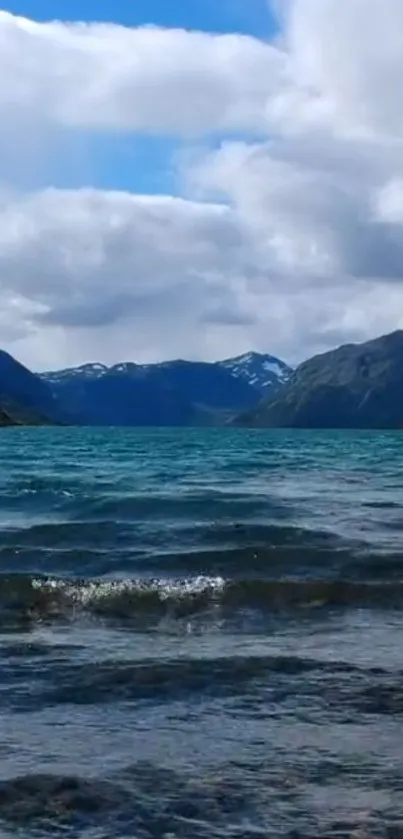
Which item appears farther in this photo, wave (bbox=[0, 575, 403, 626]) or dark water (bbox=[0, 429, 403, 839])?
wave (bbox=[0, 575, 403, 626])

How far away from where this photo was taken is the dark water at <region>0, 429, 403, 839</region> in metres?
9.50

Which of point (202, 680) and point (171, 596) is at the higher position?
point (171, 596)

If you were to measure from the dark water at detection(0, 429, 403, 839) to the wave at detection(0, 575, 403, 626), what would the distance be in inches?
2.2

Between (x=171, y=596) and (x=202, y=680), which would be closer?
(x=202, y=680)

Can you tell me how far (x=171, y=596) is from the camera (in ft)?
66.2

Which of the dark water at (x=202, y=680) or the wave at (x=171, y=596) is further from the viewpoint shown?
the wave at (x=171, y=596)

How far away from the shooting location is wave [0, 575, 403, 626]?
19125mm

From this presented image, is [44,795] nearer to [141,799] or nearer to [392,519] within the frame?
[141,799]

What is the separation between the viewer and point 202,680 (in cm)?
1392

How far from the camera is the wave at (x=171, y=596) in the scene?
19125 millimetres

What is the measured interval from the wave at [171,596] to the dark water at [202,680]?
0.06m

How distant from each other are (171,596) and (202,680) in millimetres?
6279

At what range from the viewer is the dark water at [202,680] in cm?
950

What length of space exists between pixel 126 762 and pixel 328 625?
7.71 metres
